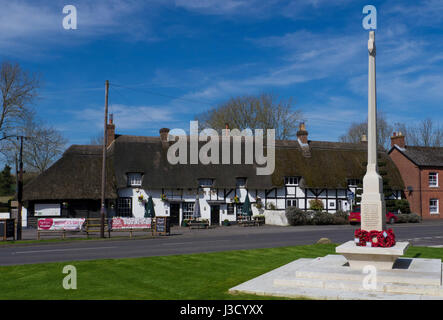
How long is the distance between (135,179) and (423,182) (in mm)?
30353

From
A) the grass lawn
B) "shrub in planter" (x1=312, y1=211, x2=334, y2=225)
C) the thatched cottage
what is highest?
the thatched cottage

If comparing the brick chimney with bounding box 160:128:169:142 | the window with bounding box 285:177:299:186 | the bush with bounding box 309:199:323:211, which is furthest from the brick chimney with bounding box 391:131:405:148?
the brick chimney with bounding box 160:128:169:142

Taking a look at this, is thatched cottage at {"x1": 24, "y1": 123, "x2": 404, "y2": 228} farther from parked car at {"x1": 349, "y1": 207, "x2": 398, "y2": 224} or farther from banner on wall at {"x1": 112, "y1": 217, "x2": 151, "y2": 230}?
banner on wall at {"x1": 112, "y1": 217, "x2": 151, "y2": 230}

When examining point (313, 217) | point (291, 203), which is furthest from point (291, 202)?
point (313, 217)

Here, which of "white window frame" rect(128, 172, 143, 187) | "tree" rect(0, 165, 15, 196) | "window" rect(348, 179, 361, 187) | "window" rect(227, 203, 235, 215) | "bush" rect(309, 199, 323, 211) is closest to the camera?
"white window frame" rect(128, 172, 143, 187)

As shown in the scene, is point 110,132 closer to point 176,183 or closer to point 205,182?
point 176,183

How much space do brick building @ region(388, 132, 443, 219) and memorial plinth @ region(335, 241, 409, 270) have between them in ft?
127

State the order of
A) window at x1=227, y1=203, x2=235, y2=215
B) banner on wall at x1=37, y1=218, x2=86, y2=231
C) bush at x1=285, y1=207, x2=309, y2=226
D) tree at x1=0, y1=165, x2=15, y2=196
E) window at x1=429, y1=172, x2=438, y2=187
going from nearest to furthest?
banner on wall at x1=37, y1=218, x2=86, y2=231
bush at x1=285, y1=207, x2=309, y2=226
window at x1=227, y1=203, x2=235, y2=215
window at x1=429, y1=172, x2=438, y2=187
tree at x1=0, y1=165, x2=15, y2=196

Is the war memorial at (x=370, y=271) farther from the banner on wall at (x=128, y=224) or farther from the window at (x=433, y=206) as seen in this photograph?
the window at (x=433, y=206)

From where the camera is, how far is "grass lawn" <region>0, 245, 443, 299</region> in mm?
9717

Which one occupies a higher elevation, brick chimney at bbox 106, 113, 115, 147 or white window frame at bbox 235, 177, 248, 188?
brick chimney at bbox 106, 113, 115, 147

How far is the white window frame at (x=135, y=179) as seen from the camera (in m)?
39.7

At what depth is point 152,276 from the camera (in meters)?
12.1
